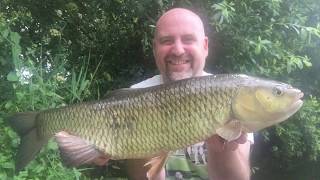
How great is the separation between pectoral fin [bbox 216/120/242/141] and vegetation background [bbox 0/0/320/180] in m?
1.52

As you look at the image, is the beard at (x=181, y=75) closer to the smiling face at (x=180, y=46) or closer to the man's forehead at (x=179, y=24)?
the smiling face at (x=180, y=46)

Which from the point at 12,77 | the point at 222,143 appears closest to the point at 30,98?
the point at 12,77

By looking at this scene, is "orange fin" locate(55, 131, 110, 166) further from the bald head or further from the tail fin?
the bald head

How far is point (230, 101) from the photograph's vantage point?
1.83 meters

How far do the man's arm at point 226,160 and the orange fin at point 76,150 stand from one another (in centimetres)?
39

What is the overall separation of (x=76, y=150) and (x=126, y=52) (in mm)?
2713

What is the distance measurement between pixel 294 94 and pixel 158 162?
507 mm

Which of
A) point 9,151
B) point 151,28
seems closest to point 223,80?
point 9,151

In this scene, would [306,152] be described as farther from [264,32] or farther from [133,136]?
[133,136]

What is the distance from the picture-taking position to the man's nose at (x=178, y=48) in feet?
8.17

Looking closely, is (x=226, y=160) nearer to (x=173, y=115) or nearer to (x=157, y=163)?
(x=157, y=163)

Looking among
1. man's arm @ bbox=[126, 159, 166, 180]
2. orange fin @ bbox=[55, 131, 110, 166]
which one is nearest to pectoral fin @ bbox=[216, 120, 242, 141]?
orange fin @ bbox=[55, 131, 110, 166]

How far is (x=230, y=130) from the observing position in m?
1.84

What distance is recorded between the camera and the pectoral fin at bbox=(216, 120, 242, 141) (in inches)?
72.3
